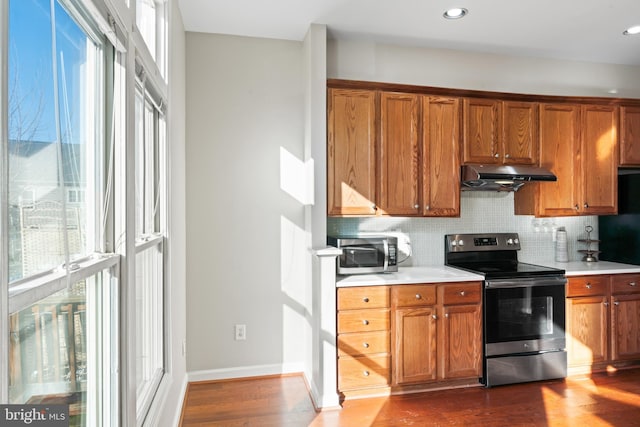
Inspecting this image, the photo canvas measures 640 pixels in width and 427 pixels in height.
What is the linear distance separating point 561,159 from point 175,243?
326 centimetres

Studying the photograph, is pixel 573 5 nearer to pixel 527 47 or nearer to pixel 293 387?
pixel 527 47

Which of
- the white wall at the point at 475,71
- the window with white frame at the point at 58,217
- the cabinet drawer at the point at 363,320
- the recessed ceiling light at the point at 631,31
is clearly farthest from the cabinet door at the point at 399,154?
the window with white frame at the point at 58,217

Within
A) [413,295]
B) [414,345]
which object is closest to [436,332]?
[414,345]

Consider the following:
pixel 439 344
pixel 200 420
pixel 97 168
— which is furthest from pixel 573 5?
pixel 200 420

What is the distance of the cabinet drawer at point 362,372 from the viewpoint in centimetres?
272

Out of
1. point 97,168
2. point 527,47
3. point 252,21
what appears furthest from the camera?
point 527,47

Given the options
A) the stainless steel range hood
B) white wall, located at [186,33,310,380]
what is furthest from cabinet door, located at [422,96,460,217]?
white wall, located at [186,33,310,380]

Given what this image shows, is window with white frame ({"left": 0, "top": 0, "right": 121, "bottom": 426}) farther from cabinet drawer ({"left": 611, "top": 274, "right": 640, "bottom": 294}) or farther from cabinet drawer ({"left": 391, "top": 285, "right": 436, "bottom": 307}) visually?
cabinet drawer ({"left": 611, "top": 274, "right": 640, "bottom": 294})

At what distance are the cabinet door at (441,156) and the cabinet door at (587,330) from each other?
1253 millimetres

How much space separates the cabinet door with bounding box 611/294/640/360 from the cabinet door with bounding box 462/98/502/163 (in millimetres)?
1592

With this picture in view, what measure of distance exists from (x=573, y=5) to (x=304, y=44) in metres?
1.94

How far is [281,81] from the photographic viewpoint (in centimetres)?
320

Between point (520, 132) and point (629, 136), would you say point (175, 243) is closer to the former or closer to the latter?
point (520, 132)

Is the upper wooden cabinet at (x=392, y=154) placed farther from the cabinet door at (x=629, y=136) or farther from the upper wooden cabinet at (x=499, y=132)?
Answer: the cabinet door at (x=629, y=136)
